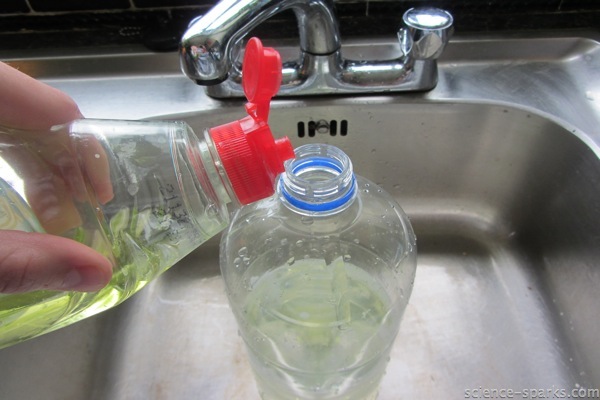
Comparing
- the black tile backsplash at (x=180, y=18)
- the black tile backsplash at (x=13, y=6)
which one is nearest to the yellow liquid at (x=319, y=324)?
the black tile backsplash at (x=180, y=18)

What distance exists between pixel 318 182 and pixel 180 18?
43 centimetres

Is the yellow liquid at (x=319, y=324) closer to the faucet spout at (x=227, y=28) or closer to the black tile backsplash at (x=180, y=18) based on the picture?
the faucet spout at (x=227, y=28)

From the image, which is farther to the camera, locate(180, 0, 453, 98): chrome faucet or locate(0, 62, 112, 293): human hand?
locate(180, 0, 453, 98): chrome faucet

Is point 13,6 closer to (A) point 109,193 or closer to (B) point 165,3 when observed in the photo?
(B) point 165,3

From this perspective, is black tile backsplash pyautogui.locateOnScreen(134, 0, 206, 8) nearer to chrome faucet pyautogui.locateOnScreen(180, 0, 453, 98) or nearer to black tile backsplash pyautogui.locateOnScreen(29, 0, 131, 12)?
black tile backsplash pyautogui.locateOnScreen(29, 0, 131, 12)

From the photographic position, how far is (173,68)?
0.72 m

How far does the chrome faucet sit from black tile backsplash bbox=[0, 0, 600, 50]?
117 mm

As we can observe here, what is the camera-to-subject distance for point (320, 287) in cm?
56

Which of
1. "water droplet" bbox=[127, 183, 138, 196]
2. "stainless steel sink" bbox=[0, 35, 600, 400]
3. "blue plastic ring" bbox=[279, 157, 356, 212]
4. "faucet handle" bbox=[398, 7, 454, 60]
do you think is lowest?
"stainless steel sink" bbox=[0, 35, 600, 400]

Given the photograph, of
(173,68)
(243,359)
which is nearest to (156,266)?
(243,359)

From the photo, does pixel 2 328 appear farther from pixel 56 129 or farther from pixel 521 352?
pixel 521 352

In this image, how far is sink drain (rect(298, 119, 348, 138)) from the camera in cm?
68

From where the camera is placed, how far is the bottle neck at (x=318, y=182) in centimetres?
44

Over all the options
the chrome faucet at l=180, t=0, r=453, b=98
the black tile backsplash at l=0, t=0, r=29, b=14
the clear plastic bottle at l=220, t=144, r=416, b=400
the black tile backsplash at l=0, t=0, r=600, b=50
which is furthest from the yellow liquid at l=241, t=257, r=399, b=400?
the black tile backsplash at l=0, t=0, r=29, b=14
